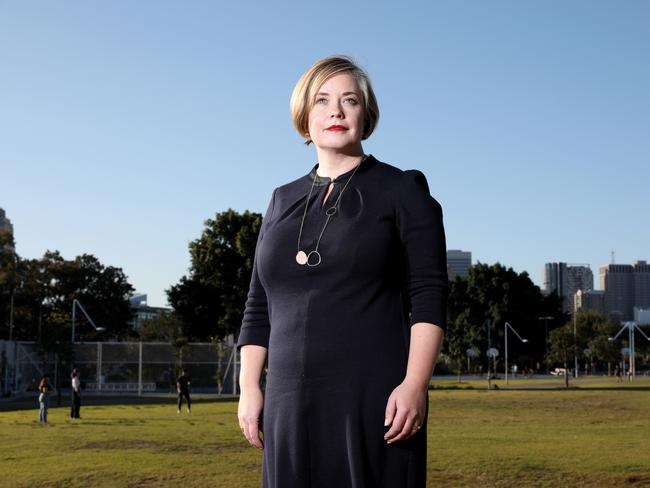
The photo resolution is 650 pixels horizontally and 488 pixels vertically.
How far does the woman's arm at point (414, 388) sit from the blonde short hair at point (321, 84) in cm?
87

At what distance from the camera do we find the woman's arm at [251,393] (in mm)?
3393

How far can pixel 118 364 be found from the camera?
51.8 meters

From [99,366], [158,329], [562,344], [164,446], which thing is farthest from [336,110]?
[158,329]

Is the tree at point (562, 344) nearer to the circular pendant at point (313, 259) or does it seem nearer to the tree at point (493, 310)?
the tree at point (493, 310)

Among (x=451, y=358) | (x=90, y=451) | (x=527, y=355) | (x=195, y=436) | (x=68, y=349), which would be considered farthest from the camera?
(x=527, y=355)

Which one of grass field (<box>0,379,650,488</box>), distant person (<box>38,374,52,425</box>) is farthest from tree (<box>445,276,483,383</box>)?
distant person (<box>38,374,52,425</box>)

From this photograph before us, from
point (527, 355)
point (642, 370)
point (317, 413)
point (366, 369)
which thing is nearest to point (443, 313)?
point (366, 369)

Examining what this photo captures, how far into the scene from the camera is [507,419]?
29.0m

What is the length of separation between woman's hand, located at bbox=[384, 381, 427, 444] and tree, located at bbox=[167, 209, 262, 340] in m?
56.8

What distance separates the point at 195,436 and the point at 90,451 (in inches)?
169

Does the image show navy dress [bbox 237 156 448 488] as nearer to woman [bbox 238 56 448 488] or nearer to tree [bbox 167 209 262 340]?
woman [bbox 238 56 448 488]

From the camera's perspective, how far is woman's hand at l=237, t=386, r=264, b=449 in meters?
3.39

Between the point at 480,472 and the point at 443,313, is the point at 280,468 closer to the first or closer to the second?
the point at 443,313

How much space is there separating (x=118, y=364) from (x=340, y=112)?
5059 centimetres
